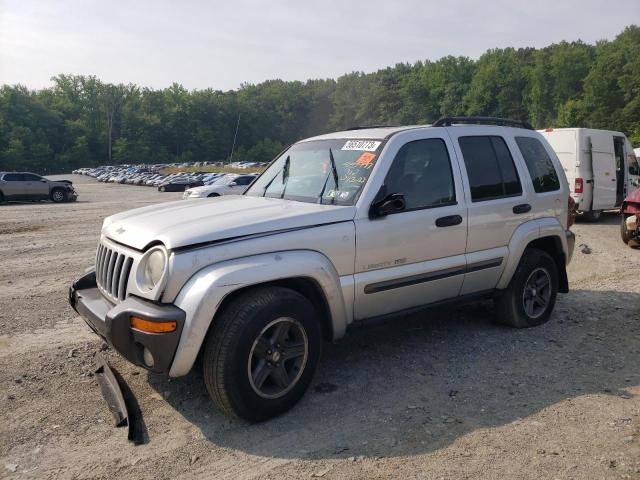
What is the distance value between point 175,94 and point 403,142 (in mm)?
141536

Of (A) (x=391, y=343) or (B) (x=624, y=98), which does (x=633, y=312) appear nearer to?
(A) (x=391, y=343)

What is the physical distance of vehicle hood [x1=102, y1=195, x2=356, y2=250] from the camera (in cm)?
344

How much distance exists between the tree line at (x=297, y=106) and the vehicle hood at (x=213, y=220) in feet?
279

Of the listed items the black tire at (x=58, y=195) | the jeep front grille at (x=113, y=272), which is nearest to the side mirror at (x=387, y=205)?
the jeep front grille at (x=113, y=272)

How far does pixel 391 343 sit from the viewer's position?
5.00 m

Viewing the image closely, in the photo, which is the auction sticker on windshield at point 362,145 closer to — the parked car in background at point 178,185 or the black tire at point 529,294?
the black tire at point 529,294

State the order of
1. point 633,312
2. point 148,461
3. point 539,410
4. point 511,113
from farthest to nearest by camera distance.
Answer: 1. point 511,113
2. point 633,312
3. point 539,410
4. point 148,461

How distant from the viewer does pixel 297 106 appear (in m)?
153

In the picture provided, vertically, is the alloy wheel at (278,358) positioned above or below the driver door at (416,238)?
below

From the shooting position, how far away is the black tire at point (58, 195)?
26448 millimetres

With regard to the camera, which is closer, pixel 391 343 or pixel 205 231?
pixel 205 231

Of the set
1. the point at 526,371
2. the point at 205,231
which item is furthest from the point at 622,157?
the point at 205,231

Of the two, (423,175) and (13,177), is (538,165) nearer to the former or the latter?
(423,175)

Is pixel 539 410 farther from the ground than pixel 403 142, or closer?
closer
